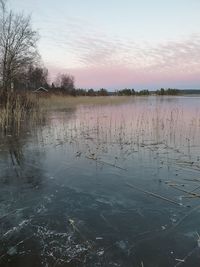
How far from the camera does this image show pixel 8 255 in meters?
3.22

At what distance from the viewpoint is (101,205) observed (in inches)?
177

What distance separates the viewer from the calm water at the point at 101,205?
322cm

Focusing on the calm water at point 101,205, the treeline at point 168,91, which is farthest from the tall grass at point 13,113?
the treeline at point 168,91

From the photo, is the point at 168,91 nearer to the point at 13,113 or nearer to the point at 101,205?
the point at 13,113

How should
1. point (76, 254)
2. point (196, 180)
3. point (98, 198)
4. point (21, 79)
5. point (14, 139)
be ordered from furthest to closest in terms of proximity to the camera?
point (21, 79) < point (14, 139) < point (196, 180) < point (98, 198) < point (76, 254)

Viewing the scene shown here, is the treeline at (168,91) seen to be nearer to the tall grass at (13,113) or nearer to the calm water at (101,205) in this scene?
the tall grass at (13,113)

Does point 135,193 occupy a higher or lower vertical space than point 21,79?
lower

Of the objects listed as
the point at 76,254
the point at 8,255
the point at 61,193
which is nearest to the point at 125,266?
the point at 76,254

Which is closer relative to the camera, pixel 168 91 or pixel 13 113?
pixel 13 113

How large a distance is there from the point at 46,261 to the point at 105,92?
58.9 metres

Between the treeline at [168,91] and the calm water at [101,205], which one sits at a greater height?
the treeline at [168,91]

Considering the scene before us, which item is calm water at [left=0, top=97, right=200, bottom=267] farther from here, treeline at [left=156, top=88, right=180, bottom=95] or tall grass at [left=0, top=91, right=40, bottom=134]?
treeline at [left=156, top=88, right=180, bottom=95]

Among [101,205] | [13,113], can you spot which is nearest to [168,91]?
[13,113]

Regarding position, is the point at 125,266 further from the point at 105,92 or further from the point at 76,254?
the point at 105,92
